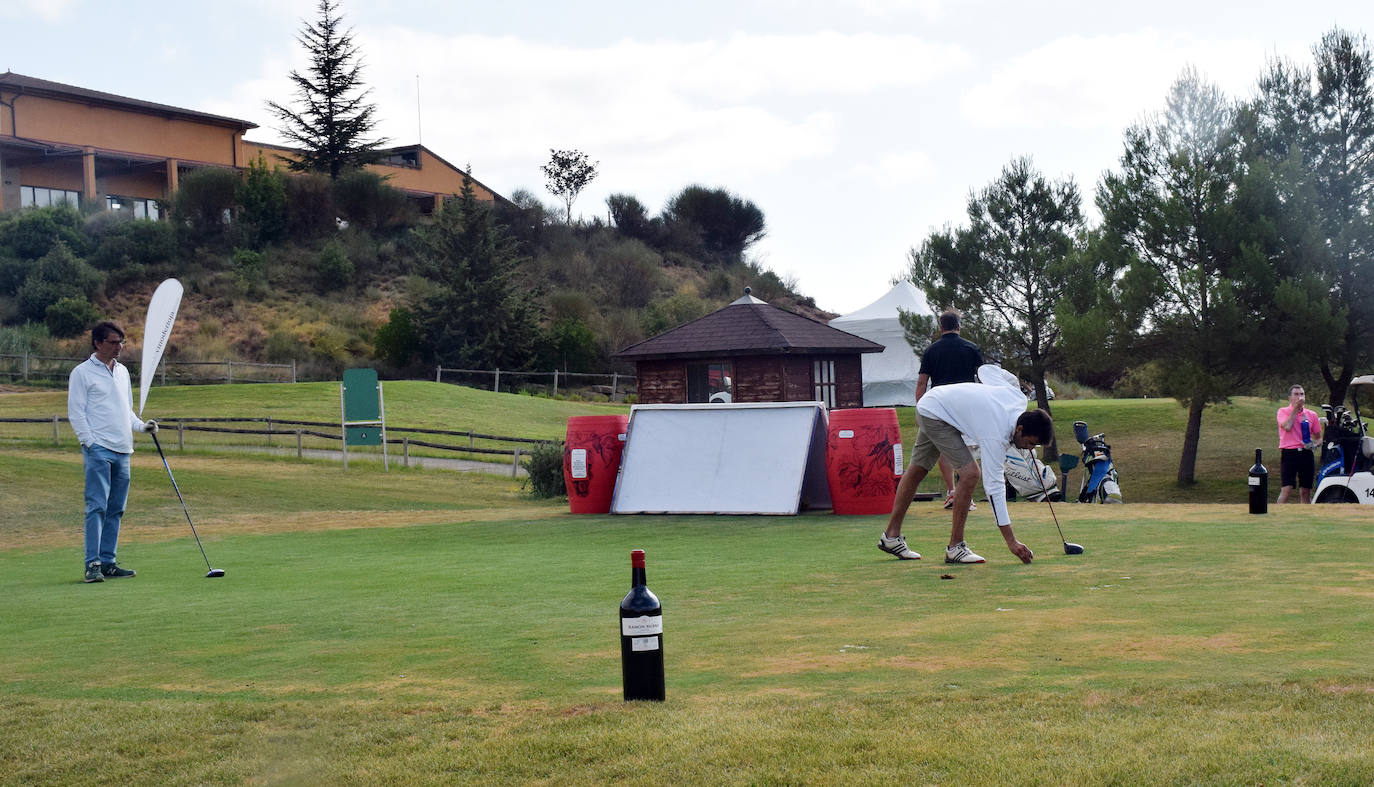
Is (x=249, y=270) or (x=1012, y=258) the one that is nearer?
(x=1012, y=258)

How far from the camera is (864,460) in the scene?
15.4 metres

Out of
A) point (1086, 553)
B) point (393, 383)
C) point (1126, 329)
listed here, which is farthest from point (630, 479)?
point (393, 383)

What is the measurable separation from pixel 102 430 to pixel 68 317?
53251 millimetres

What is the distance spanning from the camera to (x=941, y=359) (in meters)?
13.2

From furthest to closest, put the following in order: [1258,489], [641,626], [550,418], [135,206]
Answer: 1. [135,206]
2. [550,418]
3. [1258,489]
4. [641,626]

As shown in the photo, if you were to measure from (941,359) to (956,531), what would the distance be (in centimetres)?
365

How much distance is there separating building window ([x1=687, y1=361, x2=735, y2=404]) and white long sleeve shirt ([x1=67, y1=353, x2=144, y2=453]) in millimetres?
27771

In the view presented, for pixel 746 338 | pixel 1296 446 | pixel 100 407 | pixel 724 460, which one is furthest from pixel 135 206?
pixel 1296 446

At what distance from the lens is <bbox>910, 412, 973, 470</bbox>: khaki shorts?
9.88 meters

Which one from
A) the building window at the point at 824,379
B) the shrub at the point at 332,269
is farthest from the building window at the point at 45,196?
the building window at the point at 824,379

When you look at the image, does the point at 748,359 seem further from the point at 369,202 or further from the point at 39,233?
the point at 369,202

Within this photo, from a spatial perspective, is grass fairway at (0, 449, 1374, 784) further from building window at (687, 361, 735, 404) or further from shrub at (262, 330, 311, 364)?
shrub at (262, 330, 311, 364)

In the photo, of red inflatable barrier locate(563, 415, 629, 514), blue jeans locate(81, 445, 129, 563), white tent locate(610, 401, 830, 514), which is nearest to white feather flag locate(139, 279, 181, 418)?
blue jeans locate(81, 445, 129, 563)

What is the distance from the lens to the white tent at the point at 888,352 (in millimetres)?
A: 48375
